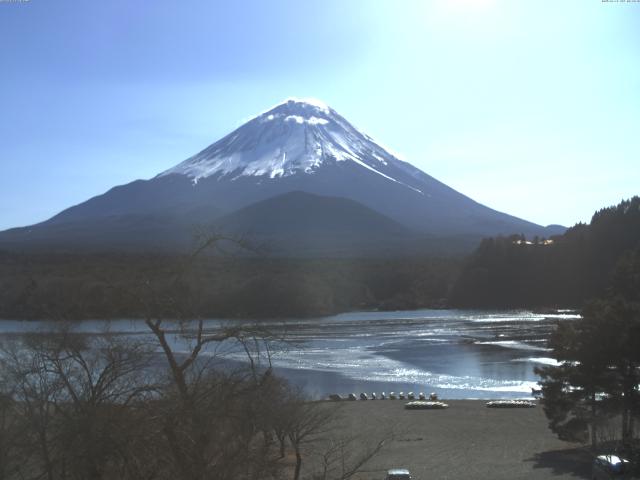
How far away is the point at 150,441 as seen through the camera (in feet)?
14.6

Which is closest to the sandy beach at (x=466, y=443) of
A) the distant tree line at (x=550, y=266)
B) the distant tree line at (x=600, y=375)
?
the distant tree line at (x=600, y=375)

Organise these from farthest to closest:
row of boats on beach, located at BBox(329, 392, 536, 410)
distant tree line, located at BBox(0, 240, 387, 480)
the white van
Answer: row of boats on beach, located at BBox(329, 392, 536, 410) < the white van < distant tree line, located at BBox(0, 240, 387, 480)

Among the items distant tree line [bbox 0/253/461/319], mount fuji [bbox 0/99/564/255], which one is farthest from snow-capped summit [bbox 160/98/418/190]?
distant tree line [bbox 0/253/461/319]

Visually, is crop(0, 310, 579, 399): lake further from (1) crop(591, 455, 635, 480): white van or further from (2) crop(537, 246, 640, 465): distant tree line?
(1) crop(591, 455, 635, 480): white van

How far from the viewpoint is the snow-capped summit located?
389 feet

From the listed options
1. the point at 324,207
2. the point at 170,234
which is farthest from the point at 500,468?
the point at 324,207

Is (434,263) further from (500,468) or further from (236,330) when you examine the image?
(236,330)

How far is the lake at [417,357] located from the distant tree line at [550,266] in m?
15.5

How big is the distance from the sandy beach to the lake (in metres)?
2.08

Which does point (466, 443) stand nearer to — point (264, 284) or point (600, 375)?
point (600, 375)

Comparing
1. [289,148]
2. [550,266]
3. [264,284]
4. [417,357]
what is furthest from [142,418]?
[289,148]

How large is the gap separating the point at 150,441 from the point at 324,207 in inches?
3800

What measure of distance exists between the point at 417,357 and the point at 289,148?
9279 centimetres

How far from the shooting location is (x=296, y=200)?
10119cm
